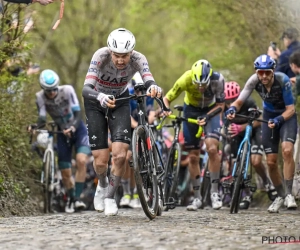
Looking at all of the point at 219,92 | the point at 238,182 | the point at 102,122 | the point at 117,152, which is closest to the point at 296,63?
the point at 219,92

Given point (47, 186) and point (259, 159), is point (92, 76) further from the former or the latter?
point (47, 186)

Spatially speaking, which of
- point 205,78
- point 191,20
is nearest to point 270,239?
point 205,78

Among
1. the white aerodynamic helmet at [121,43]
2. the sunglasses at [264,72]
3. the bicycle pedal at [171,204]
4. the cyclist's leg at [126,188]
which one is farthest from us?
the cyclist's leg at [126,188]

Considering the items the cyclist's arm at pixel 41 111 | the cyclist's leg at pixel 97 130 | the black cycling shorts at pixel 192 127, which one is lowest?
the cyclist's leg at pixel 97 130

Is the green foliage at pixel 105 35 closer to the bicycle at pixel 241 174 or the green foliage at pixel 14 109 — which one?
the green foliage at pixel 14 109

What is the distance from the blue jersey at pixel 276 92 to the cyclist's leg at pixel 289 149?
13.1 inches

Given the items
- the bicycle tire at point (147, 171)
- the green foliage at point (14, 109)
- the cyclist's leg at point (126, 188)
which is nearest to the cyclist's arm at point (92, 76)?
the bicycle tire at point (147, 171)

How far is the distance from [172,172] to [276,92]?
2.16 metres

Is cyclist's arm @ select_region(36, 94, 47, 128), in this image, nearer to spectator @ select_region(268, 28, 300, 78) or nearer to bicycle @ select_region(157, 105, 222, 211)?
bicycle @ select_region(157, 105, 222, 211)

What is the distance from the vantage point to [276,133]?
13922 mm

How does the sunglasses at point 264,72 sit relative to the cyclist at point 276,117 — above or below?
above

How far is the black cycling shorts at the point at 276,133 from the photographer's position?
13.5 metres

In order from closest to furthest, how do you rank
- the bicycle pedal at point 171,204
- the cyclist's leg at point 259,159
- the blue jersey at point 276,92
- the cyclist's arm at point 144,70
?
the cyclist's arm at point 144,70 → the bicycle pedal at point 171,204 → the blue jersey at point 276,92 → the cyclist's leg at point 259,159

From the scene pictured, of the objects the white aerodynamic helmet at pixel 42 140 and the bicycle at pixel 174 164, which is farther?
the white aerodynamic helmet at pixel 42 140
